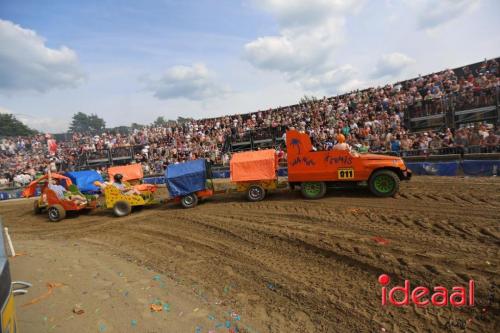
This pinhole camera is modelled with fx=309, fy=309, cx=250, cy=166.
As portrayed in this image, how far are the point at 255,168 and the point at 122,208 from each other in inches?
192

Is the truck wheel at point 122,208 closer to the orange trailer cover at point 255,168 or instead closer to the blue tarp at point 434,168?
the orange trailer cover at point 255,168

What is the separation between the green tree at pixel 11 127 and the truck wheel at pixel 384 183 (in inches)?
3004

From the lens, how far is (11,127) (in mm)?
64625

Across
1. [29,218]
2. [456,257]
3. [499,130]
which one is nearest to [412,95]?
[499,130]

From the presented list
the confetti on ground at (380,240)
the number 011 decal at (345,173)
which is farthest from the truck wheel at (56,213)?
the confetti on ground at (380,240)

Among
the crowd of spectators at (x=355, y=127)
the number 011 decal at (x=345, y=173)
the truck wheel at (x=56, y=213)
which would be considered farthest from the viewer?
the crowd of spectators at (x=355, y=127)

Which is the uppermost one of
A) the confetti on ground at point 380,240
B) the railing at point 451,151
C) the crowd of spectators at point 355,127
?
the crowd of spectators at point 355,127

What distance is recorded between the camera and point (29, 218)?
12000 millimetres

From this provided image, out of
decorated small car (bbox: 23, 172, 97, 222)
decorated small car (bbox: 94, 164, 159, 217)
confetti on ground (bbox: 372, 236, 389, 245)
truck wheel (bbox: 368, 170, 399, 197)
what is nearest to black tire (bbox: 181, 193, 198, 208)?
decorated small car (bbox: 94, 164, 159, 217)

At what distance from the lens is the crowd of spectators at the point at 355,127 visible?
46.2ft

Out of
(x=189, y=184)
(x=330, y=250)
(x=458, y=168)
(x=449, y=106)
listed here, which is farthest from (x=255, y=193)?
(x=449, y=106)

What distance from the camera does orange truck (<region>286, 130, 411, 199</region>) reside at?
29.3 feet

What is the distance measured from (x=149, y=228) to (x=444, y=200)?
7.93 m

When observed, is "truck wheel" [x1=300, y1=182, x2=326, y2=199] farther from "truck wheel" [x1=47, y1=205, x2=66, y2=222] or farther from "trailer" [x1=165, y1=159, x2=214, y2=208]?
"truck wheel" [x1=47, y1=205, x2=66, y2=222]
